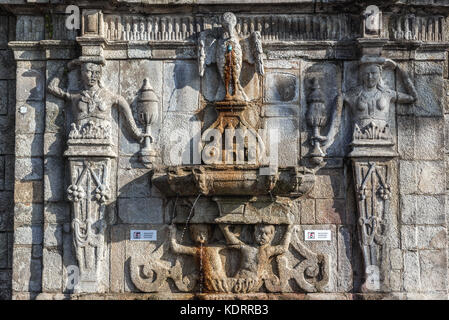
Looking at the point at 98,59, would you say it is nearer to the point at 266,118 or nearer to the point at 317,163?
the point at 266,118

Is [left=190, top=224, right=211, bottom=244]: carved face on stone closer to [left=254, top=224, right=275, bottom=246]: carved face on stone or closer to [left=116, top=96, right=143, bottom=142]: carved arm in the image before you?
[left=254, top=224, right=275, bottom=246]: carved face on stone

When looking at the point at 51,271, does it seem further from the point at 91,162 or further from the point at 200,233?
the point at 200,233

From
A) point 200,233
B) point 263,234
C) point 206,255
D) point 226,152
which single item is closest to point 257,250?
point 263,234

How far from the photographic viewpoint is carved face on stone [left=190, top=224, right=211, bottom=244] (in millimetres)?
8883

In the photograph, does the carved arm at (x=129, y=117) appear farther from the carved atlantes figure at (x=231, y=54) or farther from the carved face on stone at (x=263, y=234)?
the carved face on stone at (x=263, y=234)

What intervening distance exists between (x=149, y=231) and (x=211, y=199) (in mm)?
944

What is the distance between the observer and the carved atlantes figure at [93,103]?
9.02 metres

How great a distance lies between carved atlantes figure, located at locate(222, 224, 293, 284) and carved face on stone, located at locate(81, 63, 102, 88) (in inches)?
103

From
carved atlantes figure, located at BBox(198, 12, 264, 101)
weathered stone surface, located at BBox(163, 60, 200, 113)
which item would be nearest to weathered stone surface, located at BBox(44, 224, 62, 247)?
weathered stone surface, located at BBox(163, 60, 200, 113)

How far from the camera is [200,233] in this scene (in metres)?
8.88

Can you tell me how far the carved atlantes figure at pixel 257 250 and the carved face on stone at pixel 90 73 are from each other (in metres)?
2.62

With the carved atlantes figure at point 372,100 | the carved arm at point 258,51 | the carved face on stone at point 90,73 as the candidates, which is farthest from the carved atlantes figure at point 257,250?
the carved face on stone at point 90,73

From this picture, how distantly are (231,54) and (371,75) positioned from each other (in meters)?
1.88

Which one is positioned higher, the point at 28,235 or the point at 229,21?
the point at 229,21
